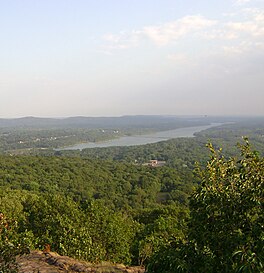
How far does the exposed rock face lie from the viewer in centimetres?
1207

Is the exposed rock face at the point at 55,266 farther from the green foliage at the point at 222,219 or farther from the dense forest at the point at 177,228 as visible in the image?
the green foliage at the point at 222,219

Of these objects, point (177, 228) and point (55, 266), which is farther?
point (177, 228)

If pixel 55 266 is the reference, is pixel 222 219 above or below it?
above

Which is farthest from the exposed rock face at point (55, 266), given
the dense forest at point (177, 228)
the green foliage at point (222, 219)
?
the green foliage at point (222, 219)

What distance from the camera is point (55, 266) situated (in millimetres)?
12641

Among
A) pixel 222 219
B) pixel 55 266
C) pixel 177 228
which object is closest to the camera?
pixel 222 219

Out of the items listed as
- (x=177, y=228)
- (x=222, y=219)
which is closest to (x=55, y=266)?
(x=222, y=219)

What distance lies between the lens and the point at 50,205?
22703 millimetres

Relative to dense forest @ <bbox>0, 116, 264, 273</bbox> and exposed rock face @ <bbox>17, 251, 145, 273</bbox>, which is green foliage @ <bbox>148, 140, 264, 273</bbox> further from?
exposed rock face @ <bbox>17, 251, 145, 273</bbox>

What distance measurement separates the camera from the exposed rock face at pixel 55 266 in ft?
39.6

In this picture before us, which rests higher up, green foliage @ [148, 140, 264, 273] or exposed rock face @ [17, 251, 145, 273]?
green foliage @ [148, 140, 264, 273]

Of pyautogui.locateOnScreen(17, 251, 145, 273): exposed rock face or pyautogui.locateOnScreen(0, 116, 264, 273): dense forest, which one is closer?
pyautogui.locateOnScreen(0, 116, 264, 273): dense forest

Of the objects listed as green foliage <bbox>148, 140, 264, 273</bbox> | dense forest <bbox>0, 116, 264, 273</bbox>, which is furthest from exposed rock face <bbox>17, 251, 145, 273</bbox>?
green foliage <bbox>148, 140, 264, 273</bbox>

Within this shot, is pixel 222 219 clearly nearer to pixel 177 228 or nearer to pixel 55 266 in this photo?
pixel 55 266
